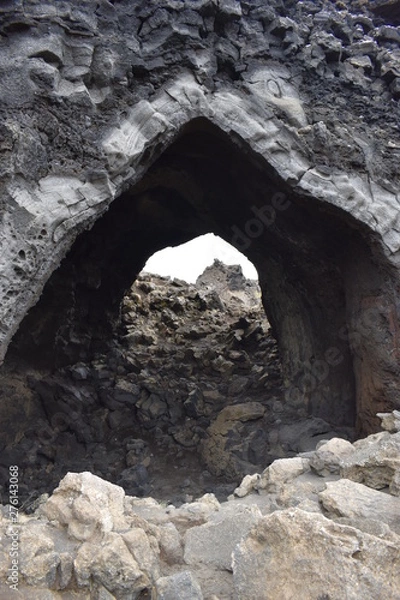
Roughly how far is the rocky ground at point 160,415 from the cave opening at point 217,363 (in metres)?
0.02

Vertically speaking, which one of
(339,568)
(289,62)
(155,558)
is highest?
(289,62)

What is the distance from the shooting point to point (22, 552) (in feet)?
6.12

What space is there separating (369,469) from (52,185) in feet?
8.27

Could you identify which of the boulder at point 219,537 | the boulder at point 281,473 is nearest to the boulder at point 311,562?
the boulder at point 219,537

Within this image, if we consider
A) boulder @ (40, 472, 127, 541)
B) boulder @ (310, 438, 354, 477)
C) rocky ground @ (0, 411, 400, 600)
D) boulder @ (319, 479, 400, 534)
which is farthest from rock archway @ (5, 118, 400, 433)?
boulder @ (40, 472, 127, 541)

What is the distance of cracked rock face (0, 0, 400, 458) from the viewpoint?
10.2 ft

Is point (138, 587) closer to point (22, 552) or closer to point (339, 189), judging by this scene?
point (22, 552)

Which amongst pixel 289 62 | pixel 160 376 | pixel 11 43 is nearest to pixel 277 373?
pixel 160 376

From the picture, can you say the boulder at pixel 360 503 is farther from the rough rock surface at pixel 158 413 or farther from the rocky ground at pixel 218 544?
the rough rock surface at pixel 158 413

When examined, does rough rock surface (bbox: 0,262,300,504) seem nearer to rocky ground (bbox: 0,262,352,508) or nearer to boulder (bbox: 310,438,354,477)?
rocky ground (bbox: 0,262,352,508)

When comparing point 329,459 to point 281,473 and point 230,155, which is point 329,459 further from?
point 230,155

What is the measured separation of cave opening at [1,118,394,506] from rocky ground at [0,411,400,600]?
2213 millimetres
